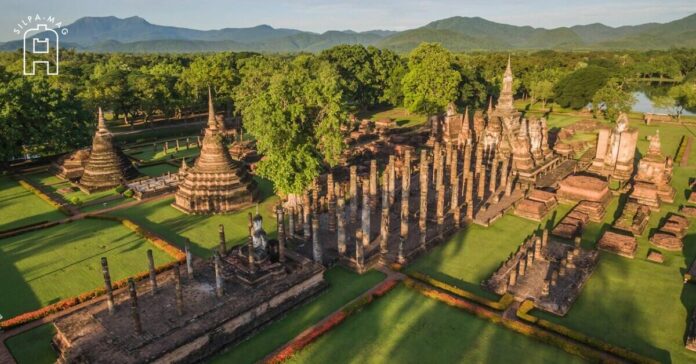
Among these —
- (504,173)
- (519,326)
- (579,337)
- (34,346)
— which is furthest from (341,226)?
(504,173)

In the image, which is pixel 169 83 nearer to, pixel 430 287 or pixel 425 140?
pixel 425 140

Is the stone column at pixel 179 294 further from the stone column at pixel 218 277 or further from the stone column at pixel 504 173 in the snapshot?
the stone column at pixel 504 173

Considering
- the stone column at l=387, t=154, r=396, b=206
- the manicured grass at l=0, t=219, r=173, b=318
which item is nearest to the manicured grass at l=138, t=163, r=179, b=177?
the manicured grass at l=0, t=219, r=173, b=318

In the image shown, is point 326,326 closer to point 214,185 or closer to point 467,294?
point 467,294

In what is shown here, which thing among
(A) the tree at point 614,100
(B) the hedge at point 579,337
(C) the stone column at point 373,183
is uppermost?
(A) the tree at point 614,100

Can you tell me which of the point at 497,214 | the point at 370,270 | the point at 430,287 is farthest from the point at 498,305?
the point at 497,214

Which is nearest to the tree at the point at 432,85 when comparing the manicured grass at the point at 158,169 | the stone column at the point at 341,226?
the manicured grass at the point at 158,169
